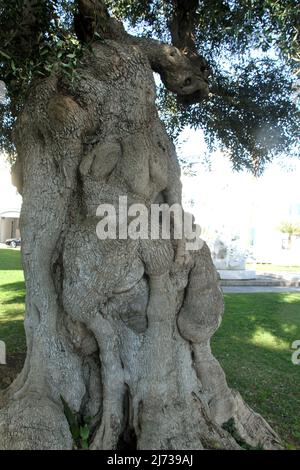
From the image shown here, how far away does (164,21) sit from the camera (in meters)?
6.84

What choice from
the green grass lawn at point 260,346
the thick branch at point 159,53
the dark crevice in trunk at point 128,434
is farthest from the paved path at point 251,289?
the dark crevice in trunk at point 128,434

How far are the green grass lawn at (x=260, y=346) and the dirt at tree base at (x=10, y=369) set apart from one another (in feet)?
0.97

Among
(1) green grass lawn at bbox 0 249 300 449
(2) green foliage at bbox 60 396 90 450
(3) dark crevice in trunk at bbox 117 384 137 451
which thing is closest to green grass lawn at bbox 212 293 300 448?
(1) green grass lawn at bbox 0 249 300 449

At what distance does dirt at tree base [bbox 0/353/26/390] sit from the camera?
18.2 feet

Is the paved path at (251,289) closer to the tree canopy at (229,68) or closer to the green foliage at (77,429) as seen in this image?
the tree canopy at (229,68)

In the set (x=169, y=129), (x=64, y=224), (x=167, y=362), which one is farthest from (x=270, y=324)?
(x=64, y=224)

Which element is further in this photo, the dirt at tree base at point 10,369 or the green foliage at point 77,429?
the dirt at tree base at point 10,369

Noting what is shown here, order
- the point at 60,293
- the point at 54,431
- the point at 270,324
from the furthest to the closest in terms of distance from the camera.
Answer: the point at 270,324, the point at 60,293, the point at 54,431

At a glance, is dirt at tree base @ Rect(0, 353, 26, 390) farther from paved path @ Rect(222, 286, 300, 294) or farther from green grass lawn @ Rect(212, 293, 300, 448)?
paved path @ Rect(222, 286, 300, 294)

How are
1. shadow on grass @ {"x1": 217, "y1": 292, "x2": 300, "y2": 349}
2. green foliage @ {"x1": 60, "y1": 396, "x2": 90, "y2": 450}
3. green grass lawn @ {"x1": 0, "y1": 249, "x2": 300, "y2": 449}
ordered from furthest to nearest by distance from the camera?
shadow on grass @ {"x1": 217, "y1": 292, "x2": 300, "y2": 349} → green grass lawn @ {"x1": 0, "y1": 249, "x2": 300, "y2": 449} → green foliage @ {"x1": 60, "y1": 396, "x2": 90, "y2": 450}

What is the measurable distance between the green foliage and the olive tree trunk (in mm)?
49

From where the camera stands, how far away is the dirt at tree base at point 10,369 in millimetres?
5559
